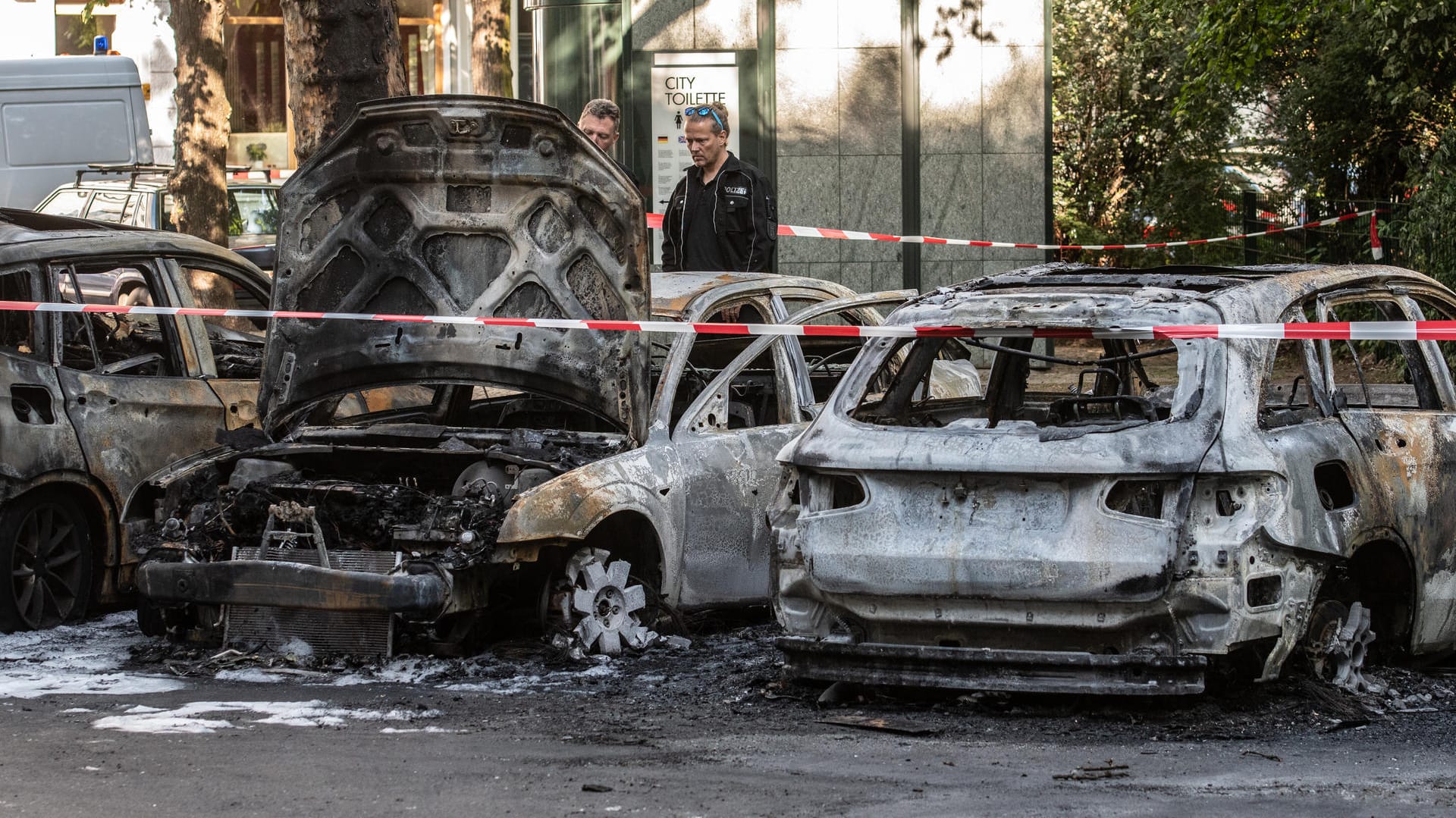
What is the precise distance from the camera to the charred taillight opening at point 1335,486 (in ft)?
21.7

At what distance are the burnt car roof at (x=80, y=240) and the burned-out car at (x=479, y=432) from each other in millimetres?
1113

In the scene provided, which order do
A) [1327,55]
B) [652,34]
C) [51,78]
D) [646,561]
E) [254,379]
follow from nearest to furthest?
1. [646,561]
2. [254,379]
3. [652,34]
4. [1327,55]
5. [51,78]

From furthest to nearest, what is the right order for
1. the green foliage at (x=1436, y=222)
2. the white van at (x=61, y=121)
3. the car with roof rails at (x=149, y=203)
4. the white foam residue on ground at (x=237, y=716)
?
the white van at (x=61, y=121) < the car with roof rails at (x=149, y=203) < the green foliage at (x=1436, y=222) < the white foam residue on ground at (x=237, y=716)

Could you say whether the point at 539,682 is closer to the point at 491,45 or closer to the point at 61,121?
the point at 61,121

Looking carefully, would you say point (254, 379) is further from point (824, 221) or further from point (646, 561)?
point (824, 221)

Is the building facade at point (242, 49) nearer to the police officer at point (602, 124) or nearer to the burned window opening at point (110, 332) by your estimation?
the police officer at point (602, 124)

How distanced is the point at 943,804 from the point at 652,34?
554 inches

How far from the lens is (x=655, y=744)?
617cm

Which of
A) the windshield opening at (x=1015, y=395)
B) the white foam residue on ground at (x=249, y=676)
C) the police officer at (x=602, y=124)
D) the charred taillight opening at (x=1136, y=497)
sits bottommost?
the white foam residue on ground at (x=249, y=676)

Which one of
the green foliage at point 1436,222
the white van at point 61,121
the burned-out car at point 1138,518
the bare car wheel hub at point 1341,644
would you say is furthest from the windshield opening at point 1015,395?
the white van at point 61,121

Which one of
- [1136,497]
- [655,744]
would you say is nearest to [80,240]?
[655,744]

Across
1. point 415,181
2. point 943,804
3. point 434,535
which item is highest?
point 415,181

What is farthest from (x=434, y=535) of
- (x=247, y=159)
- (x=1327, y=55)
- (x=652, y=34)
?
(x=247, y=159)

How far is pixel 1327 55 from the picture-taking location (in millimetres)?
19844
